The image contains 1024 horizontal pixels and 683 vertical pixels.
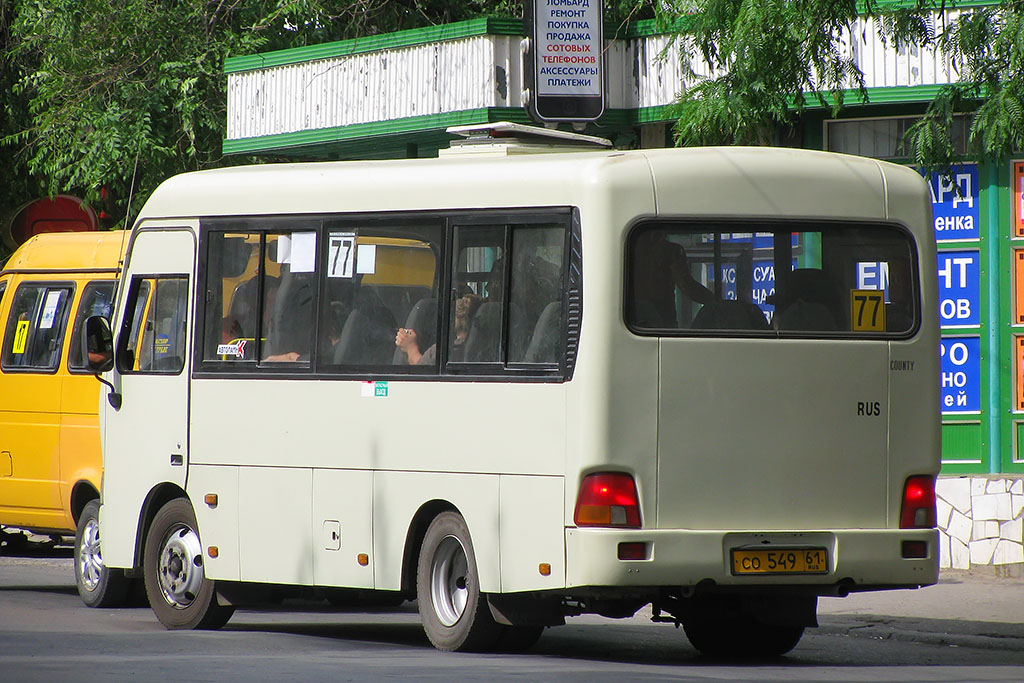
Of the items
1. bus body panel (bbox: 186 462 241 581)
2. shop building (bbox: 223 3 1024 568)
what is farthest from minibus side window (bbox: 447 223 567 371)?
shop building (bbox: 223 3 1024 568)

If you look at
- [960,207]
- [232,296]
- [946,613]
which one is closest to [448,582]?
[232,296]

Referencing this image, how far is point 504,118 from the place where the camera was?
18.6 meters

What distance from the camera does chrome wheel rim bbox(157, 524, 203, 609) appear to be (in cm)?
1215

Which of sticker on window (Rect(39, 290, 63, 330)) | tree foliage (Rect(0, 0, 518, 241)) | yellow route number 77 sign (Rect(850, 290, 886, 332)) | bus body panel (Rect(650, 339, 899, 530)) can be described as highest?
tree foliage (Rect(0, 0, 518, 241))

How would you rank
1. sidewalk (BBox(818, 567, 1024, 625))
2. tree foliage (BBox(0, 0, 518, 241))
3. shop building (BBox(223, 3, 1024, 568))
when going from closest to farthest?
1. sidewalk (BBox(818, 567, 1024, 625))
2. shop building (BBox(223, 3, 1024, 568))
3. tree foliage (BBox(0, 0, 518, 241))

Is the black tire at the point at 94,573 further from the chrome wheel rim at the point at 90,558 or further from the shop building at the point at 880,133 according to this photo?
the shop building at the point at 880,133

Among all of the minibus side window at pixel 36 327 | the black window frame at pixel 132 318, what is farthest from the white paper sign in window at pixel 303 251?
the minibus side window at pixel 36 327

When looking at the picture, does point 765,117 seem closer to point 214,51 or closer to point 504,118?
point 504,118

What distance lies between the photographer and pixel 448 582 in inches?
426

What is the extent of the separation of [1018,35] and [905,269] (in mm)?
1824

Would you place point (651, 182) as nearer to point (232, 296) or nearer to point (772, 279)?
point (772, 279)

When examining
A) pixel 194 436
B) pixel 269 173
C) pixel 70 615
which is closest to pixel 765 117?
pixel 269 173

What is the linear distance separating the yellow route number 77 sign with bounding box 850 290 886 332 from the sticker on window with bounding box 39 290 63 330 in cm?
709

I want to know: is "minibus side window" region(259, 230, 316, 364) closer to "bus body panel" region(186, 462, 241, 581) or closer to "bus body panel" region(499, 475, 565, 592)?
"bus body panel" region(186, 462, 241, 581)
